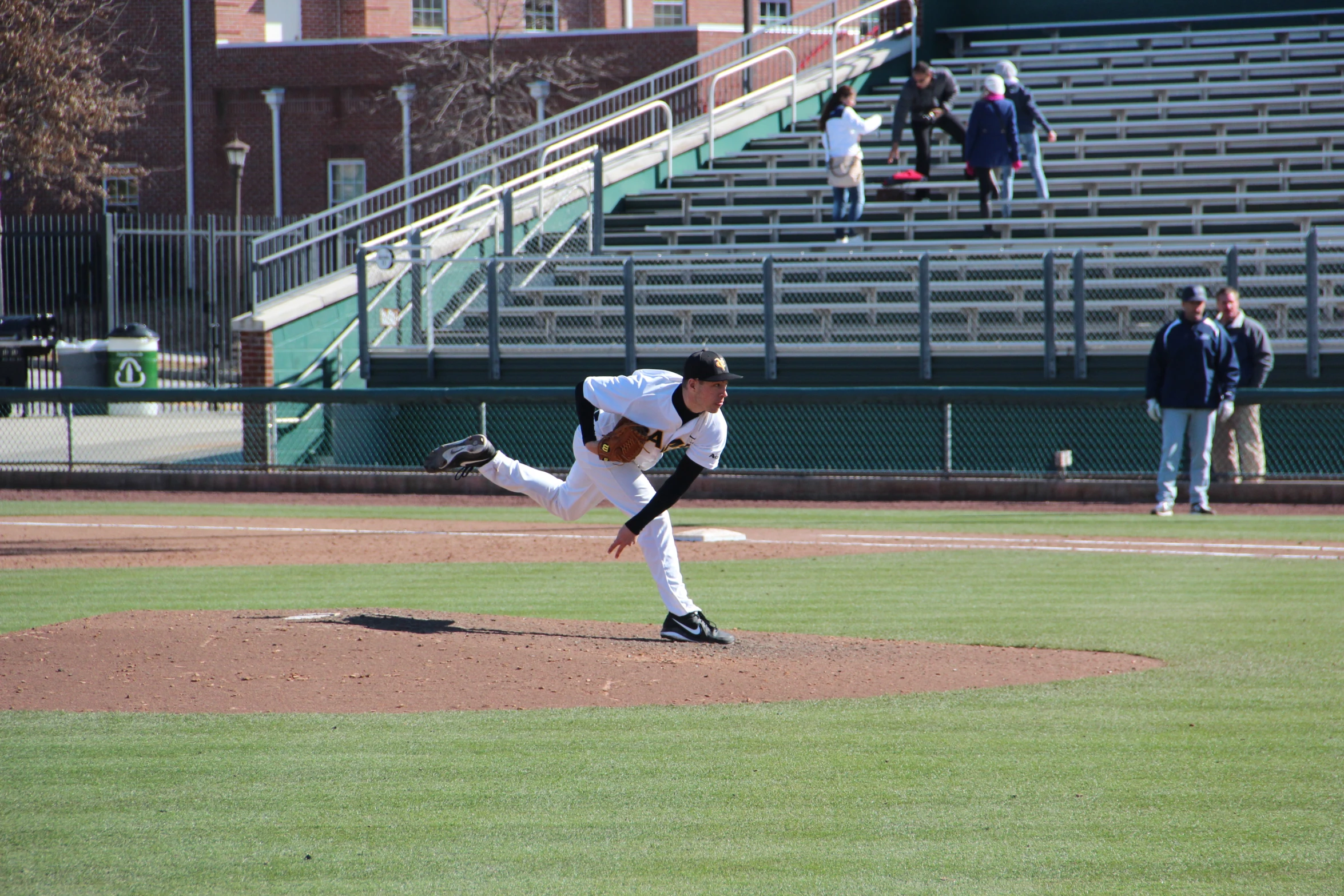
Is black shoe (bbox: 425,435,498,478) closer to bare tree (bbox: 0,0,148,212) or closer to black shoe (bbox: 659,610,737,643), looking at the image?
black shoe (bbox: 659,610,737,643)

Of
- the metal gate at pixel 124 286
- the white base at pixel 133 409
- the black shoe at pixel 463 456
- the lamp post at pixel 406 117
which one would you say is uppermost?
the lamp post at pixel 406 117

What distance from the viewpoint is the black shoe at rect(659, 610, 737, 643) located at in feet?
26.8

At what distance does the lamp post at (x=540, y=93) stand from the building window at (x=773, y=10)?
25.9 ft

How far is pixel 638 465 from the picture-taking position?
8.16 m

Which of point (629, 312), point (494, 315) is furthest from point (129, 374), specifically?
Answer: point (629, 312)

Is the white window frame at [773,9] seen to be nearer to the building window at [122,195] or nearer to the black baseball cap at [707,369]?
the building window at [122,195]

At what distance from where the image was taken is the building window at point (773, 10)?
41.8m

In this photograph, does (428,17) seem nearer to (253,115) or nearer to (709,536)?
(253,115)

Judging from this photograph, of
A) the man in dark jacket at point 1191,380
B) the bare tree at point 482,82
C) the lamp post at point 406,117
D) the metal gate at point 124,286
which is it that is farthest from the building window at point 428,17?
the man in dark jacket at point 1191,380

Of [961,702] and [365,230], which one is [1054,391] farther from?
[365,230]

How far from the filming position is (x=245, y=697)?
6.87 meters

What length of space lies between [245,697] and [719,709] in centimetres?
219

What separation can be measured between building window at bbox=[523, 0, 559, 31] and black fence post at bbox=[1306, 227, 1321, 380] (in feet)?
93.3

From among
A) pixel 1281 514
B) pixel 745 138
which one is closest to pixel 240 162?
pixel 745 138
